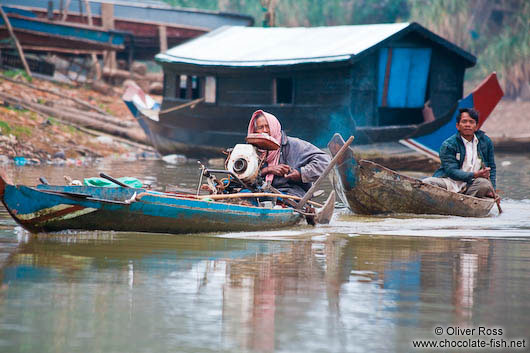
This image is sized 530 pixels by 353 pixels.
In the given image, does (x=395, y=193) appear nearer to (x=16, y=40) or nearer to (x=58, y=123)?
(x=58, y=123)

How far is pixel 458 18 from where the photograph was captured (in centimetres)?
2898

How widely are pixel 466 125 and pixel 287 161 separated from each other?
7.56 ft

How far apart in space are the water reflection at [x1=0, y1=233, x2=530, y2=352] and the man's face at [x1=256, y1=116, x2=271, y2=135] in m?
1.38

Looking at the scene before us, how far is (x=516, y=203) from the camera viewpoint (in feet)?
39.0

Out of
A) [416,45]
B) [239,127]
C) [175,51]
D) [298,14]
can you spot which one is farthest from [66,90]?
[298,14]

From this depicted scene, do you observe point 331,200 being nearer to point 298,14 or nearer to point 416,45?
point 416,45

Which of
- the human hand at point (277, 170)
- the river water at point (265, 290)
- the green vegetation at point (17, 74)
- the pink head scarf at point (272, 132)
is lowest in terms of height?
the river water at point (265, 290)

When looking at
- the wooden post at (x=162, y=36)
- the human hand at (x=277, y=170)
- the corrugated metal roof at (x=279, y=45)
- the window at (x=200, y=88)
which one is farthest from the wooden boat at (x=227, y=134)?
the human hand at (x=277, y=170)

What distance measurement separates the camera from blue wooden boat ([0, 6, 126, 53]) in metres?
22.2

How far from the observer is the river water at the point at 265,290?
461 cm

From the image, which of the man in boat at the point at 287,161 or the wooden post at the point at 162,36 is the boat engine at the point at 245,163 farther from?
the wooden post at the point at 162,36

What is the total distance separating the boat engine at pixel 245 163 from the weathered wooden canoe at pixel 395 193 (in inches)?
55.8

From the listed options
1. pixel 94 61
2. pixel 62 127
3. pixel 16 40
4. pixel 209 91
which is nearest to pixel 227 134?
pixel 209 91

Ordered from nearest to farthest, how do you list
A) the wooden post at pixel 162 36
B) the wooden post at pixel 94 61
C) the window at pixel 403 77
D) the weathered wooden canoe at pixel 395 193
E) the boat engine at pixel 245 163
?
the boat engine at pixel 245 163 → the weathered wooden canoe at pixel 395 193 → the window at pixel 403 77 → the wooden post at pixel 94 61 → the wooden post at pixel 162 36
